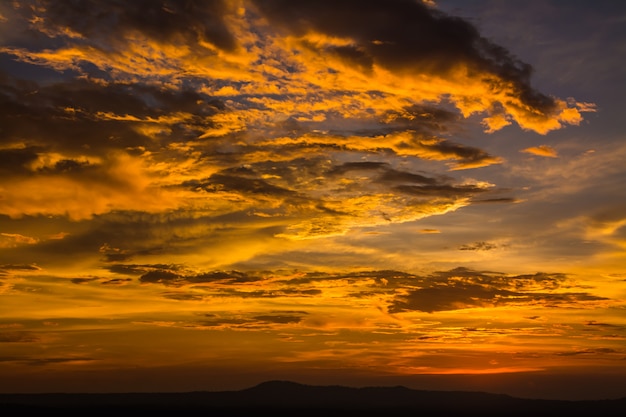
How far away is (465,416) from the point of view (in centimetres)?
15750

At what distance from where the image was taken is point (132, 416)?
13525 centimetres

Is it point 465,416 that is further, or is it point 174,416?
point 465,416

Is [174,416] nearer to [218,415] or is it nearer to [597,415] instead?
[218,415]

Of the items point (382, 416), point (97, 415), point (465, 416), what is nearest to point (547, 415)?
point (465, 416)

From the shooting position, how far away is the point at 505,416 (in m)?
166

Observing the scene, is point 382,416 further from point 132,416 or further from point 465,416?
point 132,416

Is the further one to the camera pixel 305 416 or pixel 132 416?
pixel 305 416

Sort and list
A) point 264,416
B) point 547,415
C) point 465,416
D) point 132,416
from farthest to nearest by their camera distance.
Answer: point 547,415 < point 465,416 < point 264,416 < point 132,416

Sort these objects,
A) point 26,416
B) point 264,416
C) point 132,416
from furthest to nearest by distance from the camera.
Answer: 1. point 264,416
2. point 132,416
3. point 26,416

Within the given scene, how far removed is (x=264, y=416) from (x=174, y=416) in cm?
2080

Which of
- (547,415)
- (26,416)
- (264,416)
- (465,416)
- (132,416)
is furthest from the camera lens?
(547,415)

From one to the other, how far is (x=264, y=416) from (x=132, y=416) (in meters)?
30.2

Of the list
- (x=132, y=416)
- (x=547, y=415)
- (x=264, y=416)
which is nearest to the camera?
(x=132, y=416)

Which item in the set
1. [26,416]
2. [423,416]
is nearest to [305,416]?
[423,416]
